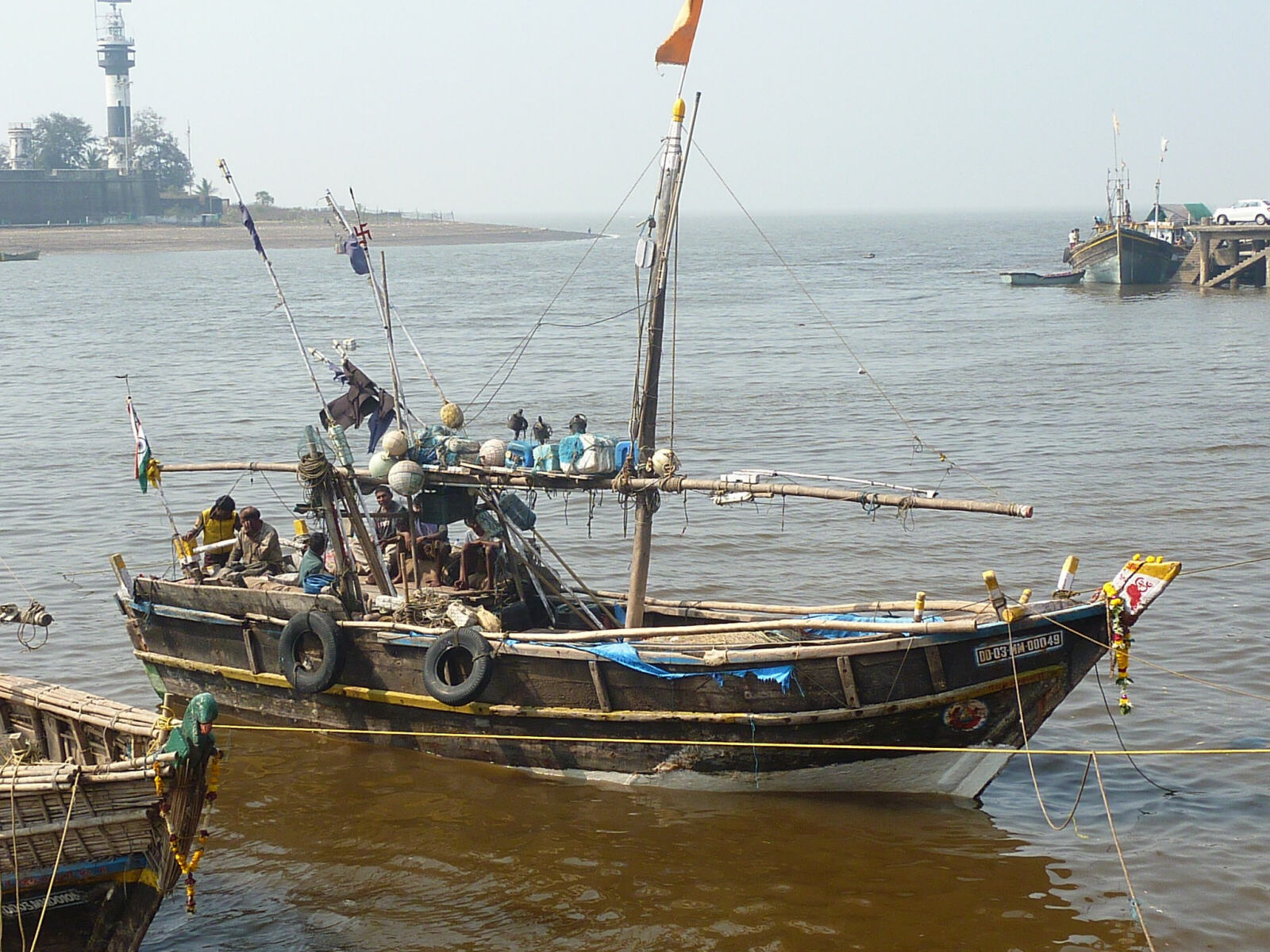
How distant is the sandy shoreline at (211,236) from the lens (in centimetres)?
11706

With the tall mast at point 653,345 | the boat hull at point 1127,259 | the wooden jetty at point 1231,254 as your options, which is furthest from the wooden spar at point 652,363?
the boat hull at point 1127,259

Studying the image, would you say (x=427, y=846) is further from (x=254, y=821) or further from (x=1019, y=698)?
(x=1019, y=698)

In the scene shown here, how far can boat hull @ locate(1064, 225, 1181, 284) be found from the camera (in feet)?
202

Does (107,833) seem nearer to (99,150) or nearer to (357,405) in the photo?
(357,405)

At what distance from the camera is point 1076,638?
11.4 metres

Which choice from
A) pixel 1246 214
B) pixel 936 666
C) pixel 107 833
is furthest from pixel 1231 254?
pixel 107 833

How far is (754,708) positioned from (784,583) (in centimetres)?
764

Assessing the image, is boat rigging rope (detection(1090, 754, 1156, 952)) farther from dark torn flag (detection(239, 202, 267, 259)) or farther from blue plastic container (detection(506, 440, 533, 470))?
dark torn flag (detection(239, 202, 267, 259))

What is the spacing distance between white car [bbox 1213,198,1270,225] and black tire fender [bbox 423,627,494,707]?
55.2m

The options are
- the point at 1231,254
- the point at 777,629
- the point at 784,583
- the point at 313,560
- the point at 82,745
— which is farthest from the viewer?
the point at 1231,254

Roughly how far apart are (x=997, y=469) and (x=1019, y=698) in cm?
1446

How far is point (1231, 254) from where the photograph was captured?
60.0 meters

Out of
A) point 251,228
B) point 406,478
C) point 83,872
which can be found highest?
point 251,228

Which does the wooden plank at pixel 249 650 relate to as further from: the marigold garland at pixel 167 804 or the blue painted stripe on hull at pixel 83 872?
the blue painted stripe on hull at pixel 83 872
